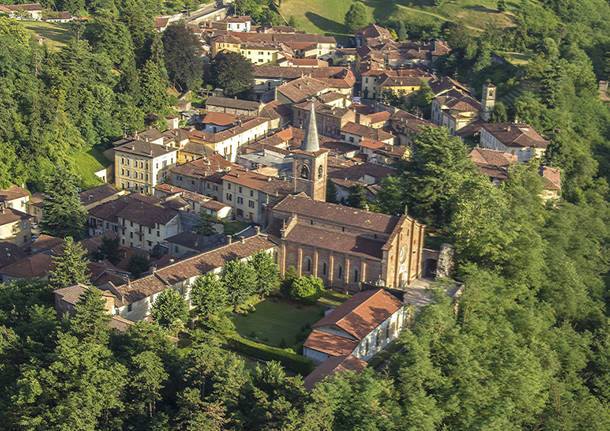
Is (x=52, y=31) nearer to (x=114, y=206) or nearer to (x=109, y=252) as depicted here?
(x=114, y=206)

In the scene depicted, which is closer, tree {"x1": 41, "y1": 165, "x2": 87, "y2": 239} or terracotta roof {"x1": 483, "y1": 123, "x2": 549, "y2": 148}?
tree {"x1": 41, "y1": 165, "x2": 87, "y2": 239}

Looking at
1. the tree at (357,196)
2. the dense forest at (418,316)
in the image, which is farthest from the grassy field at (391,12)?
the tree at (357,196)

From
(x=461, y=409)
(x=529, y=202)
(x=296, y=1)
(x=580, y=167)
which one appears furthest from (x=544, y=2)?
(x=461, y=409)

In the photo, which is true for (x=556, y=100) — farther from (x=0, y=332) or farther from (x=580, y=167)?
(x=0, y=332)

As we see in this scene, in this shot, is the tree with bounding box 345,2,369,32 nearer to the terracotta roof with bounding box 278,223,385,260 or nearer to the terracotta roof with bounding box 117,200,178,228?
the terracotta roof with bounding box 117,200,178,228

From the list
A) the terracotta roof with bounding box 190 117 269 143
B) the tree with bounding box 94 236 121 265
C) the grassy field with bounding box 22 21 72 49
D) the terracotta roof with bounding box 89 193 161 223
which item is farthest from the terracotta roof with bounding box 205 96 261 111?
the tree with bounding box 94 236 121 265

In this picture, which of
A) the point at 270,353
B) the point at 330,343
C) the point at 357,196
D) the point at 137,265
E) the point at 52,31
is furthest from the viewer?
the point at 52,31

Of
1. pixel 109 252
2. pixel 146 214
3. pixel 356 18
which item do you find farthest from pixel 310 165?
pixel 356 18
